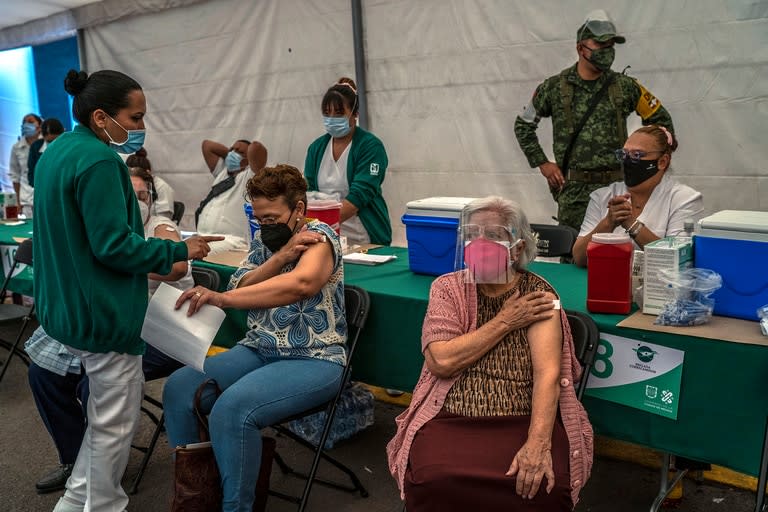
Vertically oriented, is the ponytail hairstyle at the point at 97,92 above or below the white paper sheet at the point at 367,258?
above

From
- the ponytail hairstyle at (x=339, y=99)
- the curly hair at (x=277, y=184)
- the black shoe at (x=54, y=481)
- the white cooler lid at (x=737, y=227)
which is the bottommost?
the black shoe at (x=54, y=481)

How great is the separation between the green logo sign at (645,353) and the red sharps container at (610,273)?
0.18m

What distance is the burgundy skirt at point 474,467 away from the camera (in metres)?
2.00

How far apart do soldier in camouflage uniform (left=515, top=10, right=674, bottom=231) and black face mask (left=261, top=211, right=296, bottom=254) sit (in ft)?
6.08

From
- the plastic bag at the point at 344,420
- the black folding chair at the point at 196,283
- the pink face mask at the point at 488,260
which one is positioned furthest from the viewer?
the plastic bag at the point at 344,420

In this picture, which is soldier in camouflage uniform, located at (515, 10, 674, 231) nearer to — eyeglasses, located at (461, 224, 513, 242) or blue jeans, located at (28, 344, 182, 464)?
eyeglasses, located at (461, 224, 513, 242)

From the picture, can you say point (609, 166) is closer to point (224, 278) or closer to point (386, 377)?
point (386, 377)

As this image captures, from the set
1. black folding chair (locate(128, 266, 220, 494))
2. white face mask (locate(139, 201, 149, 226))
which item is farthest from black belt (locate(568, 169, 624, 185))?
white face mask (locate(139, 201, 149, 226))

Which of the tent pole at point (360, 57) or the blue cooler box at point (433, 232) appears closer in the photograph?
the blue cooler box at point (433, 232)

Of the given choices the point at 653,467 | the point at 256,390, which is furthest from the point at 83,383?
the point at 653,467

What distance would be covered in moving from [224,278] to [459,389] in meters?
1.59

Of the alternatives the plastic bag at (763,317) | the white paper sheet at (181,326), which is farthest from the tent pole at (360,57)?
the plastic bag at (763,317)

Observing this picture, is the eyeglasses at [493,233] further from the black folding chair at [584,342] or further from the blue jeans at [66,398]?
the blue jeans at [66,398]

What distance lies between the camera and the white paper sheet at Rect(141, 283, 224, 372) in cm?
246
